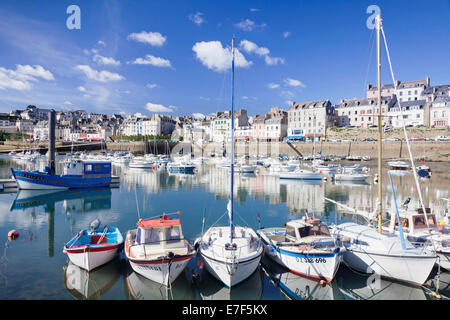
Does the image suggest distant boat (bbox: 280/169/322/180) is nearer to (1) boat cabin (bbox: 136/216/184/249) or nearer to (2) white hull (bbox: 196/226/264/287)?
(2) white hull (bbox: 196/226/264/287)

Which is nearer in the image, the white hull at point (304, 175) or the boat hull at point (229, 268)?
the boat hull at point (229, 268)

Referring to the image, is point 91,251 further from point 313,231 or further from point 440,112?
point 440,112

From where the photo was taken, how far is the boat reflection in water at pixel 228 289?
26.7 feet

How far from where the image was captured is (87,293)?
8.25 m

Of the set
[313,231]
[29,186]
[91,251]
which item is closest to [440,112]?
[313,231]

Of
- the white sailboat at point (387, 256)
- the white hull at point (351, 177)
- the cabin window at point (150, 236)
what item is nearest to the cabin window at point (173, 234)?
the cabin window at point (150, 236)

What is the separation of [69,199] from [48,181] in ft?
14.9

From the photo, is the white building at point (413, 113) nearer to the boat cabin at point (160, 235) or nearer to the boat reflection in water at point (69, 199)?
the boat reflection in water at point (69, 199)

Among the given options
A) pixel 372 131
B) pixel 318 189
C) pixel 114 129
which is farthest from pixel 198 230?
pixel 114 129

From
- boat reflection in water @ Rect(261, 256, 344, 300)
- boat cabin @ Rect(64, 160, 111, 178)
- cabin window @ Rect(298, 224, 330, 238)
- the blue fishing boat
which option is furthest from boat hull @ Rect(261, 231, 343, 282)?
boat cabin @ Rect(64, 160, 111, 178)

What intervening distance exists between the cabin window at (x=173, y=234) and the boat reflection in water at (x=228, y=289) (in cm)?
149

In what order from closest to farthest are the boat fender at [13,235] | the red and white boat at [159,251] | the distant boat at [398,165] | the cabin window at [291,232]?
the red and white boat at [159,251]
the cabin window at [291,232]
the boat fender at [13,235]
the distant boat at [398,165]

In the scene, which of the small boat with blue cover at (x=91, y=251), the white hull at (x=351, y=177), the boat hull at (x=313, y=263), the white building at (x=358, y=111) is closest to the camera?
the boat hull at (x=313, y=263)

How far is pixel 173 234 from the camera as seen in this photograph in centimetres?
946
